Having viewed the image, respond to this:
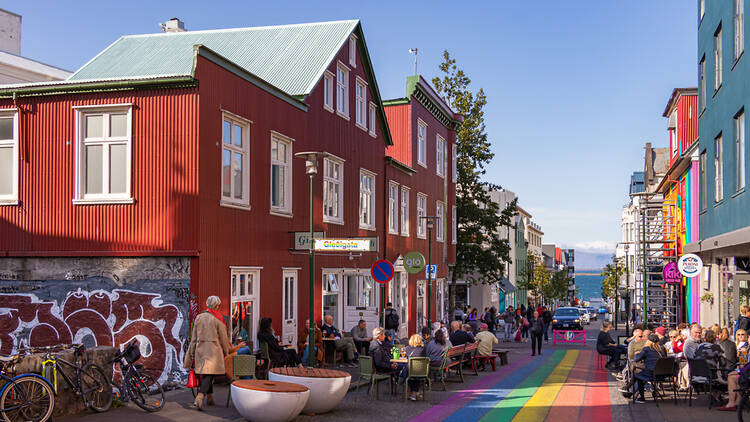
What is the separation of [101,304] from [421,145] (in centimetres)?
2166

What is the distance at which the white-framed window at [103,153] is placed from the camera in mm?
16156

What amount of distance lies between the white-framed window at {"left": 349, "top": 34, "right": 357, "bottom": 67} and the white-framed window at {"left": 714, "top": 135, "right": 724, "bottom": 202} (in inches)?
457

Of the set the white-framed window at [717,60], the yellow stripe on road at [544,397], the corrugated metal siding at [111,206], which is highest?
the white-framed window at [717,60]

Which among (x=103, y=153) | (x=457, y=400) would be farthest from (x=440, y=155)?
(x=103, y=153)

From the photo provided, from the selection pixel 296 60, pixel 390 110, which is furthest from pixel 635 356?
A: pixel 390 110

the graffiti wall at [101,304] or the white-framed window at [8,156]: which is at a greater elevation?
the white-framed window at [8,156]

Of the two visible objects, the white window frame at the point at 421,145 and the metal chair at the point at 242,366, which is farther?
the white window frame at the point at 421,145

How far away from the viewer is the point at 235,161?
58.1 ft

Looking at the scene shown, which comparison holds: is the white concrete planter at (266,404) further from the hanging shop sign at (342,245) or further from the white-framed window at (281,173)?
the white-framed window at (281,173)

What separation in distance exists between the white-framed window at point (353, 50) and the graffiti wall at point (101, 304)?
11.8m

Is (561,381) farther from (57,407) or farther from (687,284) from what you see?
(687,284)

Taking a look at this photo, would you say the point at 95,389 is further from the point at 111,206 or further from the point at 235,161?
the point at 235,161

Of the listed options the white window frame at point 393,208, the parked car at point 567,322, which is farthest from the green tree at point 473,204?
the white window frame at point 393,208

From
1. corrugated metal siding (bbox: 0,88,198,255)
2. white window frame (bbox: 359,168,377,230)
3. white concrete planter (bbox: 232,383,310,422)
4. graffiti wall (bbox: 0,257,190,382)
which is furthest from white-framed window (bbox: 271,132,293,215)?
white concrete planter (bbox: 232,383,310,422)
